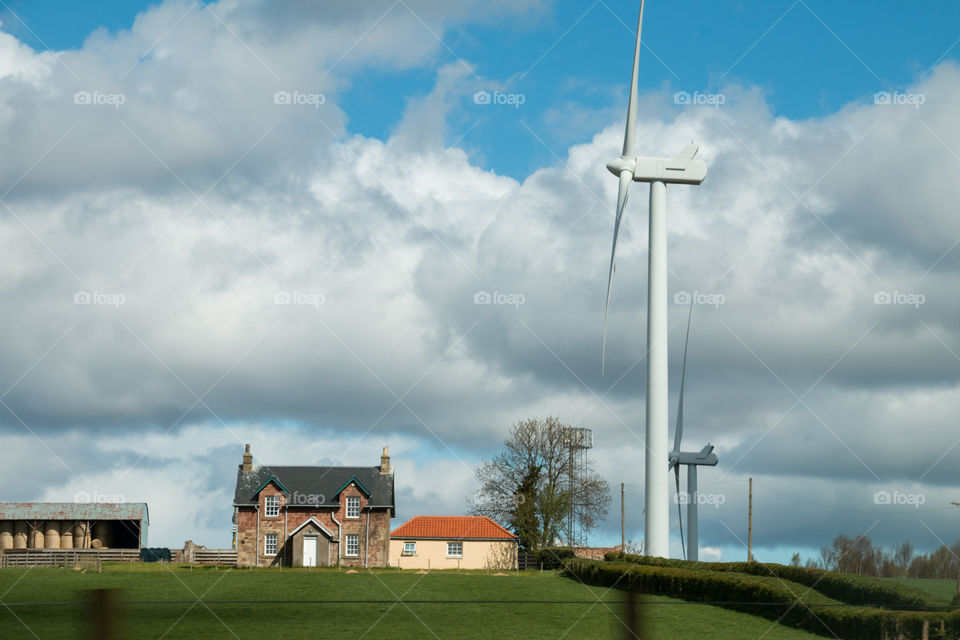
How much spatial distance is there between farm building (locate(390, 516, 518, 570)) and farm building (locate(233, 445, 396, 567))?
2712 mm

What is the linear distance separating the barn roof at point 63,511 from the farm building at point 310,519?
1077 centimetres

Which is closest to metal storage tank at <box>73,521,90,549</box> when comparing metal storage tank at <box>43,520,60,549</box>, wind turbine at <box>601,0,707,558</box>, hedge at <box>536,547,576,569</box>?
metal storage tank at <box>43,520,60,549</box>

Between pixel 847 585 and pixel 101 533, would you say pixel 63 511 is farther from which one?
pixel 847 585

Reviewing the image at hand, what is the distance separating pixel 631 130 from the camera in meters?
39.5

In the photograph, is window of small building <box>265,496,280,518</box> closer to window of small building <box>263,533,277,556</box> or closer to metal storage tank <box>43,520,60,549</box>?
window of small building <box>263,533,277,556</box>

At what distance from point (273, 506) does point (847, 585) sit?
4323cm

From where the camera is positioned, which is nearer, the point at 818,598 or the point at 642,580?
the point at 818,598

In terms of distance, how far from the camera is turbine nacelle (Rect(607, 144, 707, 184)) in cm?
3988

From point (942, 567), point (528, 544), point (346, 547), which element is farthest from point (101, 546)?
point (942, 567)

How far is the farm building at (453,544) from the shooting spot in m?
66.0

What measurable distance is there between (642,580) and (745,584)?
605 cm

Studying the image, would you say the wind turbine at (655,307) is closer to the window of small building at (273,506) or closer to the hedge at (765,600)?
the hedge at (765,600)

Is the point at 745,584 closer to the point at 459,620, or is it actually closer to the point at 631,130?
the point at 459,620

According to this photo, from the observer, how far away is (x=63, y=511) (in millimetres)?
70062
